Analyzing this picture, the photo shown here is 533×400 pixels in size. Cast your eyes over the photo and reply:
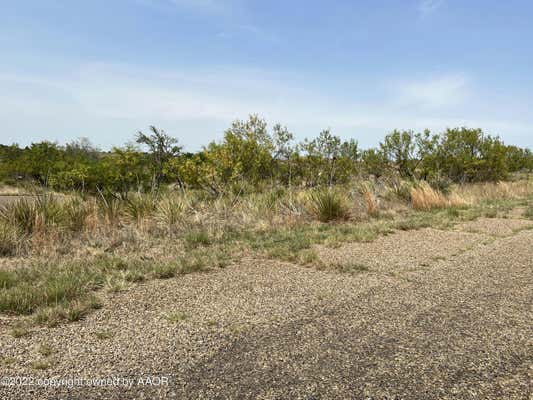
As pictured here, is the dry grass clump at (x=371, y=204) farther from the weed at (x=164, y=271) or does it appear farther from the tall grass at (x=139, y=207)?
the weed at (x=164, y=271)

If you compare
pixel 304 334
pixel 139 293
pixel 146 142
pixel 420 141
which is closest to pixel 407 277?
pixel 304 334

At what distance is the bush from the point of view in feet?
31.0

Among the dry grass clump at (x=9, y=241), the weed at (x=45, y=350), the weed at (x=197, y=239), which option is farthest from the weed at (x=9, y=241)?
the weed at (x=45, y=350)

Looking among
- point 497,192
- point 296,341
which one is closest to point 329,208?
point 296,341

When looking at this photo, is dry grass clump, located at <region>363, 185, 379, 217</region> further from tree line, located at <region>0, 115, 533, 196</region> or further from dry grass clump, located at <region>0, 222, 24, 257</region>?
dry grass clump, located at <region>0, 222, 24, 257</region>

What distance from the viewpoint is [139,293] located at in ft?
13.5

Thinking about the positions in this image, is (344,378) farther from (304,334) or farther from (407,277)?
(407,277)

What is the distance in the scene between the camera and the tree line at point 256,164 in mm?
11531

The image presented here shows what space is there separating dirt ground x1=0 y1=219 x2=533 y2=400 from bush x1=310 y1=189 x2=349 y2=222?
15.0 feet

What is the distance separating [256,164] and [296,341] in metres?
11.2

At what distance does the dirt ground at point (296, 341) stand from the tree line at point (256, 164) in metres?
5.99

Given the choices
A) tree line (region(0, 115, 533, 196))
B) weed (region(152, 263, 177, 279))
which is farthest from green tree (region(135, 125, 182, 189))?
weed (region(152, 263, 177, 279))

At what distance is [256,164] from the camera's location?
13.8 metres

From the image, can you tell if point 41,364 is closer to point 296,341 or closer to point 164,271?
point 296,341
